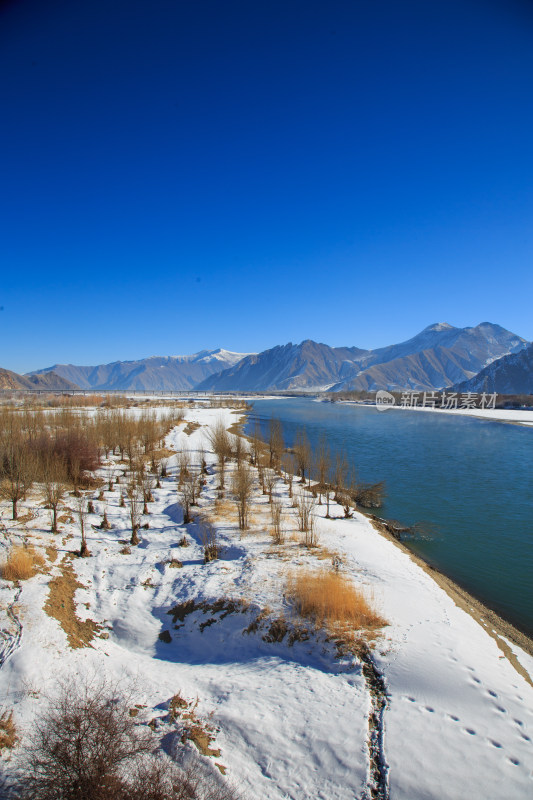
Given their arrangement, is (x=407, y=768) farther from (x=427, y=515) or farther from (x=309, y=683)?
(x=427, y=515)

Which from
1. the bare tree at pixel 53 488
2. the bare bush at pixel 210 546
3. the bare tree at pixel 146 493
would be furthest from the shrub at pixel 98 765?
the bare tree at pixel 146 493

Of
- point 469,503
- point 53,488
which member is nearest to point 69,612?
point 53,488

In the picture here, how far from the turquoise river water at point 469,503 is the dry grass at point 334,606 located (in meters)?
4.82

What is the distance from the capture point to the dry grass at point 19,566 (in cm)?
997

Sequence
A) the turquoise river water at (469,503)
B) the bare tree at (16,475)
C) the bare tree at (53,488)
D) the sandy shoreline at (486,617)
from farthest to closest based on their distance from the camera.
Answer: the bare tree at (16,475) < the bare tree at (53,488) < the turquoise river water at (469,503) < the sandy shoreline at (486,617)

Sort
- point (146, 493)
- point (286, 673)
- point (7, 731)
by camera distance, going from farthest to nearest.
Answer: point (146, 493)
point (286, 673)
point (7, 731)

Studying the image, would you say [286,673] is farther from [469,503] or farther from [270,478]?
[469,503]

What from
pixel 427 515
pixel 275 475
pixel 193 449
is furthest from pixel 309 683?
pixel 193 449

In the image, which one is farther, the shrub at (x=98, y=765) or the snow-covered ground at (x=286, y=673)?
the snow-covered ground at (x=286, y=673)

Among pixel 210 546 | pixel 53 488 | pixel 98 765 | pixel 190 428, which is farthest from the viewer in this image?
pixel 190 428

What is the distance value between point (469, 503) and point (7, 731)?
70.8ft

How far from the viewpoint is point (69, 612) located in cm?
954

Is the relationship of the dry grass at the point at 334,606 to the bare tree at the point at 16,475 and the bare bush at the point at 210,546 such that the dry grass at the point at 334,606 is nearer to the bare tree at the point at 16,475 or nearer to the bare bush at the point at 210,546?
the bare bush at the point at 210,546

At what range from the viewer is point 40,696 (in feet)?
21.4
